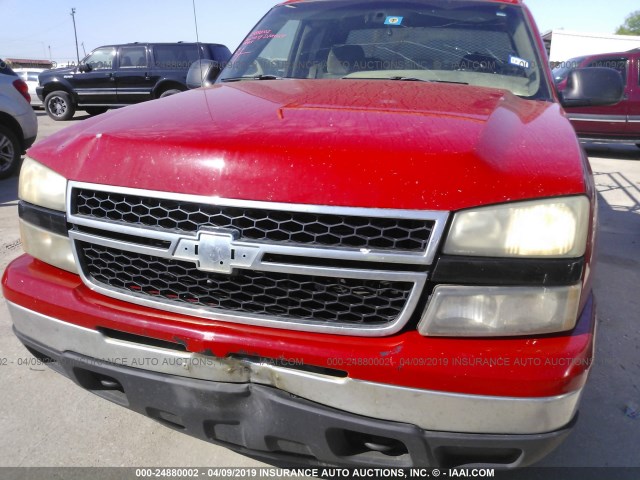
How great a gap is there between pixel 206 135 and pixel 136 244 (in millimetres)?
384

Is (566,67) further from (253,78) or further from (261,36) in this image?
(253,78)

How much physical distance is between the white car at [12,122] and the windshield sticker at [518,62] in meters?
6.37

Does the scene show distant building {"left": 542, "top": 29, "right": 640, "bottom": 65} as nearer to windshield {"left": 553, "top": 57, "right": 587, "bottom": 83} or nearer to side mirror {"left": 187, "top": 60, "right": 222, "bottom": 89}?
windshield {"left": 553, "top": 57, "right": 587, "bottom": 83}

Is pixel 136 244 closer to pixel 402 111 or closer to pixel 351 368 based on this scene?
pixel 351 368

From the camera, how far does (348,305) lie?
1479 mm

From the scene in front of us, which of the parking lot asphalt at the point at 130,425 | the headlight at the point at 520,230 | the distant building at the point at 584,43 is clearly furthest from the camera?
the distant building at the point at 584,43

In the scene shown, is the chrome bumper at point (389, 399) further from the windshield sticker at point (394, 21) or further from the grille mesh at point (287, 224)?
the windshield sticker at point (394, 21)

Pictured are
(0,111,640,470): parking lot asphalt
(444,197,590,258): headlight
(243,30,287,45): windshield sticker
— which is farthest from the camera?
(243,30,287,45): windshield sticker

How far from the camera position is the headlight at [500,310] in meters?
1.39

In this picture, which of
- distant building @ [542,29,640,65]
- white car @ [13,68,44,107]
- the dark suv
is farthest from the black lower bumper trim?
distant building @ [542,29,640,65]

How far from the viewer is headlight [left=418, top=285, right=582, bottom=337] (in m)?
1.39

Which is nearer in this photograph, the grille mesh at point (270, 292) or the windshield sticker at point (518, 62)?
the grille mesh at point (270, 292)

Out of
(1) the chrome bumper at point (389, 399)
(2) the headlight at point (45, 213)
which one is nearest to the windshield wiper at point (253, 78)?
(2) the headlight at point (45, 213)

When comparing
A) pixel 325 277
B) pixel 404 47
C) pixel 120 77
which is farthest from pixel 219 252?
pixel 120 77
